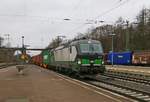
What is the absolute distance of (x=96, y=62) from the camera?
28125 millimetres

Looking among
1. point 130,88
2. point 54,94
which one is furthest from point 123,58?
point 54,94

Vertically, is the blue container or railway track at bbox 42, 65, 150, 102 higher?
the blue container

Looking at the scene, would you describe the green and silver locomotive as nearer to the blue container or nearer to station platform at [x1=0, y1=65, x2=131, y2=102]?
station platform at [x1=0, y1=65, x2=131, y2=102]

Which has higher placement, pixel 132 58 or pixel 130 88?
pixel 132 58

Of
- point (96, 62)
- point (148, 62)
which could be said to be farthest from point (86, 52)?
point (148, 62)

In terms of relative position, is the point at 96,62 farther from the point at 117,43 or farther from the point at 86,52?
the point at 117,43

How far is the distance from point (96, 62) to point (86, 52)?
3.67 feet

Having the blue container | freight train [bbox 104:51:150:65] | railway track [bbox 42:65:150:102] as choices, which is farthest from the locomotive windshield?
the blue container

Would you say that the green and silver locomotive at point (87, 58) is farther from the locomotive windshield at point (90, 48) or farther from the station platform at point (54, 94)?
the station platform at point (54, 94)

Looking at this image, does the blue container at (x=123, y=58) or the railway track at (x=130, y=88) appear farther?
the blue container at (x=123, y=58)

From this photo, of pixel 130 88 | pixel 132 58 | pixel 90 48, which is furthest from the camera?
pixel 132 58

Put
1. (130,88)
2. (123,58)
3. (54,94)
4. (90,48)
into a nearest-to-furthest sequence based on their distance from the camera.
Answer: (54,94) → (130,88) → (90,48) → (123,58)

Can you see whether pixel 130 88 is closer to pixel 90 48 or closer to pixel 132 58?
pixel 90 48

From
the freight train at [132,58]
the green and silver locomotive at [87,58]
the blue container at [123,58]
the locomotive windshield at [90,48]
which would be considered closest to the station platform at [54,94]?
the green and silver locomotive at [87,58]
